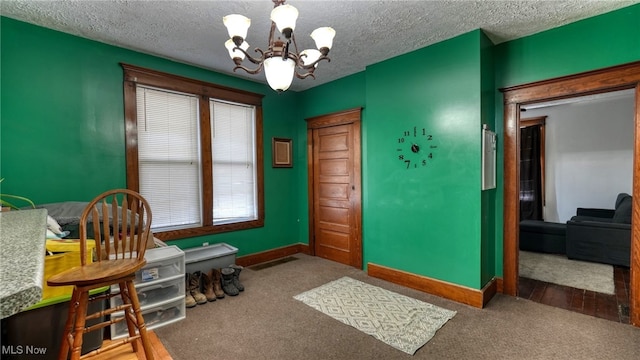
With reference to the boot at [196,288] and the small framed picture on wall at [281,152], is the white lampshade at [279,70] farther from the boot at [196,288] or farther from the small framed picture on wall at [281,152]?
the small framed picture on wall at [281,152]

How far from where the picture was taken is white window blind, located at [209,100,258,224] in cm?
371

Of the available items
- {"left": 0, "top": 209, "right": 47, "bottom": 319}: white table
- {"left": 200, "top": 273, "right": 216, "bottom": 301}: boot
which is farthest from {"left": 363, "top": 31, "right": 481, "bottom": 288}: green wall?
{"left": 0, "top": 209, "right": 47, "bottom": 319}: white table

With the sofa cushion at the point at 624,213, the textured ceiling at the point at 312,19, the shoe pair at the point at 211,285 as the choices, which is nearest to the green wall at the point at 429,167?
the textured ceiling at the point at 312,19

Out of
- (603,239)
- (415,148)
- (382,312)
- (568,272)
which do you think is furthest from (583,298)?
(415,148)

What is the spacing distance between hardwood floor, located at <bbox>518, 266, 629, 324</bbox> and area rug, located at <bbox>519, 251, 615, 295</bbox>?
102 millimetres

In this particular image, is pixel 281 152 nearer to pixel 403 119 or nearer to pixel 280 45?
pixel 403 119

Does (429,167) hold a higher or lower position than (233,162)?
lower

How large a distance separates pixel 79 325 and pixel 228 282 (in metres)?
1.68

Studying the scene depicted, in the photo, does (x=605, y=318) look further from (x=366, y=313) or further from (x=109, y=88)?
(x=109, y=88)

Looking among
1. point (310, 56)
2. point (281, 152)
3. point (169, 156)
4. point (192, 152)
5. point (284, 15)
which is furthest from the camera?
point (281, 152)

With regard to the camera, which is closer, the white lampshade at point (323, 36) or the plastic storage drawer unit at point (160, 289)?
the white lampshade at point (323, 36)

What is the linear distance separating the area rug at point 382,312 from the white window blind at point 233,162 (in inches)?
62.0

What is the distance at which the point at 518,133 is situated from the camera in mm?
2844

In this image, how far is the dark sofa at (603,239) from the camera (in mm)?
3604
